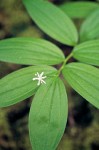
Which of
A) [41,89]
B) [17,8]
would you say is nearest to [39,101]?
[41,89]

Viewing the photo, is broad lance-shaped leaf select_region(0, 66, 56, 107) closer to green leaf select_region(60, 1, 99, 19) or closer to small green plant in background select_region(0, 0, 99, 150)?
small green plant in background select_region(0, 0, 99, 150)

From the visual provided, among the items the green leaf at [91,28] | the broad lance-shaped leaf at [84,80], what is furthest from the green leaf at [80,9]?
the broad lance-shaped leaf at [84,80]

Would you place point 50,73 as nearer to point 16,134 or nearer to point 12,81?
point 12,81

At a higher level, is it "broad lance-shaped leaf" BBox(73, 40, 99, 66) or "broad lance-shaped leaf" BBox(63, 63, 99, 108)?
"broad lance-shaped leaf" BBox(73, 40, 99, 66)

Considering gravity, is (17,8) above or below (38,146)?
above

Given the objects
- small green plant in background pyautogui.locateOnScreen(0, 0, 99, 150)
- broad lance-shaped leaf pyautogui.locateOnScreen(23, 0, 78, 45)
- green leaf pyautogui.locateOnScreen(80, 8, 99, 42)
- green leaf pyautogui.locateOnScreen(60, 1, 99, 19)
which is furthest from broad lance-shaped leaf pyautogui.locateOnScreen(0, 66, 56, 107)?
green leaf pyautogui.locateOnScreen(60, 1, 99, 19)

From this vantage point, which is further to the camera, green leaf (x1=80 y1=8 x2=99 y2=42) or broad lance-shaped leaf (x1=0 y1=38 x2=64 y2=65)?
green leaf (x1=80 y1=8 x2=99 y2=42)

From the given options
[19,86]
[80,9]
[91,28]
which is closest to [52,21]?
[91,28]

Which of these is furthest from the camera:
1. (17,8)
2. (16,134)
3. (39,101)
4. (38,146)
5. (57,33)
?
(17,8)
